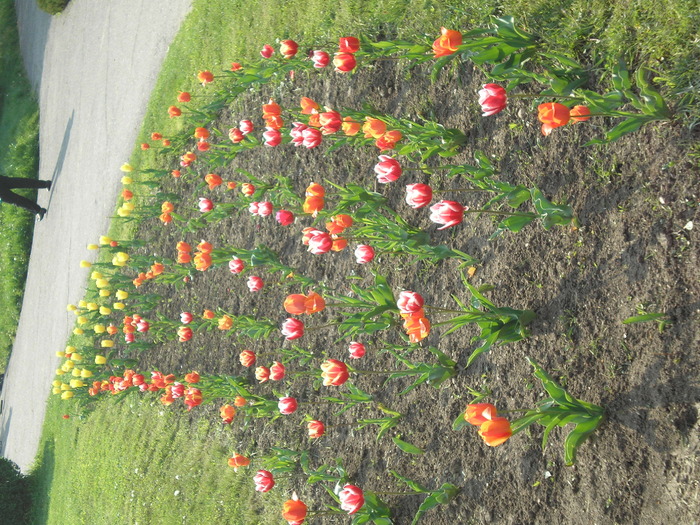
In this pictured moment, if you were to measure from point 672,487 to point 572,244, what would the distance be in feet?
3.31

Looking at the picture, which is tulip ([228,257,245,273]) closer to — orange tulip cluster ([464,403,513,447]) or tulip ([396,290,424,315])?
tulip ([396,290,424,315])

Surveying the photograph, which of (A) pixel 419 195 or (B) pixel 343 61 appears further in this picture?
(B) pixel 343 61

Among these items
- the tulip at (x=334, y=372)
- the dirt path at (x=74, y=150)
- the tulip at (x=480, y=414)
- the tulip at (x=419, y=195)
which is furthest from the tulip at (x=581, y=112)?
the dirt path at (x=74, y=150)

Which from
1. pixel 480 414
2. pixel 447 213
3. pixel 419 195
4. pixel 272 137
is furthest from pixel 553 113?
pixel 272 137

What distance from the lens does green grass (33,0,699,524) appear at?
2346 mm

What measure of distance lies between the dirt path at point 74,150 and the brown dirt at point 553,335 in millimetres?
4540

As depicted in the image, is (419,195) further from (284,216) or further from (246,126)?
(246,126)

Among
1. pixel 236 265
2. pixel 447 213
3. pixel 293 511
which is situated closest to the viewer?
pixel 447 213

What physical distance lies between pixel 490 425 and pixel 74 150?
29.3 feet

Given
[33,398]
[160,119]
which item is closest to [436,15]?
[160,119]

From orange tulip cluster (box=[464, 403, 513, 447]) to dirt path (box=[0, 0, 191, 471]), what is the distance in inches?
247

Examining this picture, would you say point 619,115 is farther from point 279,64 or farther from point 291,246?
point 279,64

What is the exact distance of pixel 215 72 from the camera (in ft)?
19.6

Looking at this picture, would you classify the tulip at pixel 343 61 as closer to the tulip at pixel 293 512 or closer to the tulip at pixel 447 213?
the tulip at pixel 447 213
